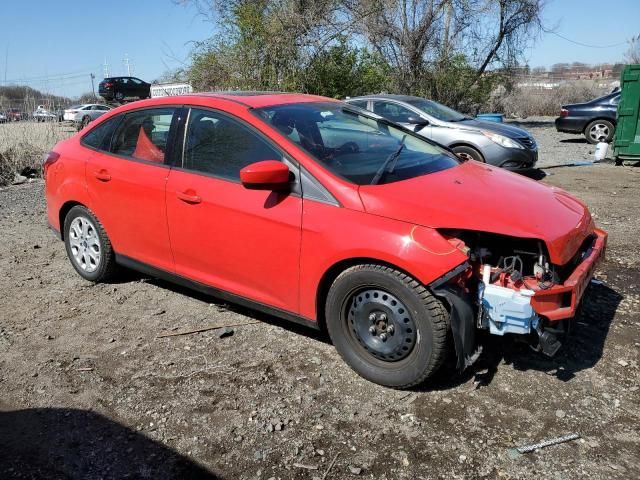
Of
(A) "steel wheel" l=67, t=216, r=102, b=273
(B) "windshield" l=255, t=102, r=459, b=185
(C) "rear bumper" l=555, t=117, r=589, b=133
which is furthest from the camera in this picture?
(C) "rear bumper" l=555, t=117, r=589, b=133

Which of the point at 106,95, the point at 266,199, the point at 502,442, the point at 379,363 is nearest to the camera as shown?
the point at 502,442

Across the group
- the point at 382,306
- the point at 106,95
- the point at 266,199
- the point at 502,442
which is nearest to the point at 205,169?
the point at 266,199

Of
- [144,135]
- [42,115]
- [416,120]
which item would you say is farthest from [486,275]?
[42,115]

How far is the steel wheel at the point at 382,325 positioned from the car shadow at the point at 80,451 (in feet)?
3.70

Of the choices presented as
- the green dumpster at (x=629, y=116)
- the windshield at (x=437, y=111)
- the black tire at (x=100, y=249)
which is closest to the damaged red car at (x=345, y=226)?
the black tire at (x=100, y=249)

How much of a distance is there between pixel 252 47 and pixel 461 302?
1337cm

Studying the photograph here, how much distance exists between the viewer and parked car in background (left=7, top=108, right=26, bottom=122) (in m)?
13.0

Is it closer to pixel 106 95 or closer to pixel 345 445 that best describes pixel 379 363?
pixel 345 445

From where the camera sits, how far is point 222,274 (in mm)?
3838

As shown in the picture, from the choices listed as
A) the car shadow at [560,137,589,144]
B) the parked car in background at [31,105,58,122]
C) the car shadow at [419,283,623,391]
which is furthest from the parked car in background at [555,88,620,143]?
the parked car in background at [31,105,58,122]

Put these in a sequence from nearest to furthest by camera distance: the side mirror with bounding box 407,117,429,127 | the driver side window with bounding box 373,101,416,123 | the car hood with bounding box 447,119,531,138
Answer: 1. the car hood with bounding box 447,119,531,138
2. the side mirror with bounding box 407,117,429,127
3. the driver side window with bounding box 373,101,416,123

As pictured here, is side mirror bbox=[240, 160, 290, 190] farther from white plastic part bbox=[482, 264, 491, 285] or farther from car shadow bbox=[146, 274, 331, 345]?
white plastic part bbox=[482, 264, 491, 285]

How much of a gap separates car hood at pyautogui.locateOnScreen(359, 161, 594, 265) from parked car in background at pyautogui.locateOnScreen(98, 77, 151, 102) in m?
28.1

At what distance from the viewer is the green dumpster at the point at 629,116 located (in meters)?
10.8
